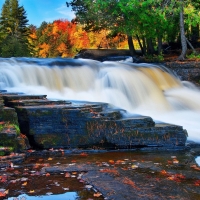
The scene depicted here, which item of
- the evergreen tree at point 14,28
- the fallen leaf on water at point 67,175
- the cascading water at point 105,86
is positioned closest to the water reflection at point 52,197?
the fallen leaf on water at point 67,175

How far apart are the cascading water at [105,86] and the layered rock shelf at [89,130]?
3.07 meters

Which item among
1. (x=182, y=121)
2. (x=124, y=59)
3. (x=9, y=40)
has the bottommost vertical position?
(x=182, y=121)

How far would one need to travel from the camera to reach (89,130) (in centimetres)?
724

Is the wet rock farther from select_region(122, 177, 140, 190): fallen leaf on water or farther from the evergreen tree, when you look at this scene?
the evergreen tree

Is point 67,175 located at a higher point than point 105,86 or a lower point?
lower

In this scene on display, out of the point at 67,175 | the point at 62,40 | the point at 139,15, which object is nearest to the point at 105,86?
the point at 139,15

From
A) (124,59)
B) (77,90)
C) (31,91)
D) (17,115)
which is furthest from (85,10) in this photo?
(17,115)

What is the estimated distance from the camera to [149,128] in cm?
727

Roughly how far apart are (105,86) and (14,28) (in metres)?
33.1

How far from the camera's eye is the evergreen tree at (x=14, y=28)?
112ft

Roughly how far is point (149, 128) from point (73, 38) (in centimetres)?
5234

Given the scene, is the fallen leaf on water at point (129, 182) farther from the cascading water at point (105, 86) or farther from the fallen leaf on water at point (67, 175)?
the cascading water at point (105, 86)

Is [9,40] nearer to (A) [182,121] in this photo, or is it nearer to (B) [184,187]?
(A) [182,121]

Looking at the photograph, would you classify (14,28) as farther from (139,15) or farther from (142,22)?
(139,15)
